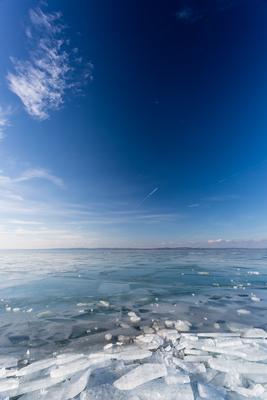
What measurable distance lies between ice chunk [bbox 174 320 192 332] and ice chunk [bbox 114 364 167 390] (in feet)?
6.56

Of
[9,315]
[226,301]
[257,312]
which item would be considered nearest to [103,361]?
[9,315]

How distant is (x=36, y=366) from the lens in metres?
3.47

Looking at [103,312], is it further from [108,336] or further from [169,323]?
[169,323]

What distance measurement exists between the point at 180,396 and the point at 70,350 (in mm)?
2345

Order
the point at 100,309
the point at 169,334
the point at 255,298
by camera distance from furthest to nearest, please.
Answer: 1. the point at 255,298
2. the point at 100,309
3. the point at 169,334

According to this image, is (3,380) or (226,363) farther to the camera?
(226,363)

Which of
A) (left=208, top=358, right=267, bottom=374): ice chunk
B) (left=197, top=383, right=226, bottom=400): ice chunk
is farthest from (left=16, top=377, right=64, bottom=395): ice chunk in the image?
(left=208, top=358, right=267, bottom=374): ice chunk

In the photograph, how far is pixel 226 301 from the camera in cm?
764

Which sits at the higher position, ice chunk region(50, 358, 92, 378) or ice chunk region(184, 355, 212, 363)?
ice chunk region(50, 358, 92, 378)

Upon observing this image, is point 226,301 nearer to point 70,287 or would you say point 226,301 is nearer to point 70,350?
point 70,350

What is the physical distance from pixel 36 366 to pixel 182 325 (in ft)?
10.9

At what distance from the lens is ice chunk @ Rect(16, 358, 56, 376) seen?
3322mm

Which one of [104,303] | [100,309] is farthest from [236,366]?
[104,303]

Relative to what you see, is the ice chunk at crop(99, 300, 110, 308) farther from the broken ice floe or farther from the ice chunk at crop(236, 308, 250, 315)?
the ice chunk at crop(236, 308, 250, 315)
